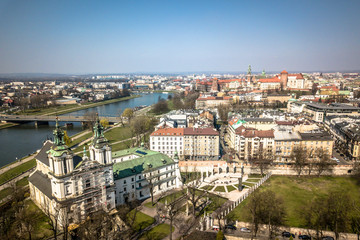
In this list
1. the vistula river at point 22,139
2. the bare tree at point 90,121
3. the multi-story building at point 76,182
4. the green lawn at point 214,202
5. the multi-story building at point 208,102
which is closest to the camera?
the multi-story building at point 76,182


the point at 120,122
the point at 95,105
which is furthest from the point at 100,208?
the point at 95,105

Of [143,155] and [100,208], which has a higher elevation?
[143,155]

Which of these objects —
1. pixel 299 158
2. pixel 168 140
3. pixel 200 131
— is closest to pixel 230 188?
pixel 299 158

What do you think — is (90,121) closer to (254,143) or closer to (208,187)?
(254,143)

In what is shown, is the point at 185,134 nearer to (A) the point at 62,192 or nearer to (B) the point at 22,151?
(A) the point at 62,192

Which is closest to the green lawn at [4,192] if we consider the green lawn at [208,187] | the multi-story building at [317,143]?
the green lawn at [208,187]

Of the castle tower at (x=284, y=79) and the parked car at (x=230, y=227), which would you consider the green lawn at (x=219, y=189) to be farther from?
the castle tower at (x=284, y=79)
